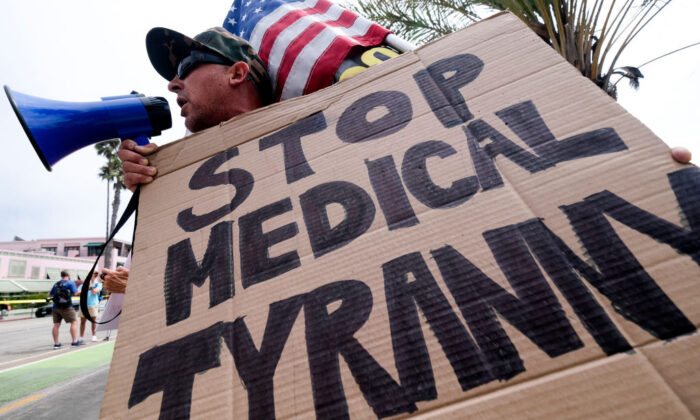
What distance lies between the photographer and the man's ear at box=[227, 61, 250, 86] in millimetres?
1376

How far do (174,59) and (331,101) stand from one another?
0.88 m

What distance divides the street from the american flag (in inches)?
99.1

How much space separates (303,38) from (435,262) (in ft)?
4.48

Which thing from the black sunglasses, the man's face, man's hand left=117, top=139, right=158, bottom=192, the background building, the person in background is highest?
the background building

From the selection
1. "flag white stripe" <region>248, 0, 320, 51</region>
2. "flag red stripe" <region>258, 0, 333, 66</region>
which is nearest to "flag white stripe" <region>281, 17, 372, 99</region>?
"flag red stripe" <region>258, 0, 333, 66</region>

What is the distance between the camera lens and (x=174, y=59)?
1.43m

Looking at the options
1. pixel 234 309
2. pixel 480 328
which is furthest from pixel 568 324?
pixel 234 309

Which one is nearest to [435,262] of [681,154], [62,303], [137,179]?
[681,154]

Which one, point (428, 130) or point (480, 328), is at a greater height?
point (428, 130)

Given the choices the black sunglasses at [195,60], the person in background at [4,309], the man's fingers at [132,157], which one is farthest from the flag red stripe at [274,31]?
the person in background at [4,309]

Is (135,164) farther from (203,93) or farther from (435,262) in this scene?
(435,262)

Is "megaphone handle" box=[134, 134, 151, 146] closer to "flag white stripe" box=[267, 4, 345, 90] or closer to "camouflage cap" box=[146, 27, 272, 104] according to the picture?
"camouflage cap" box=[146, 27, 272, 104]

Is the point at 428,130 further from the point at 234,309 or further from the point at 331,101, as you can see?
the point at 234,309

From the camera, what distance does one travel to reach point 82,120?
975 millimetres
